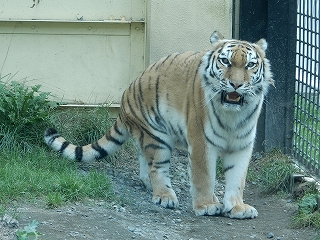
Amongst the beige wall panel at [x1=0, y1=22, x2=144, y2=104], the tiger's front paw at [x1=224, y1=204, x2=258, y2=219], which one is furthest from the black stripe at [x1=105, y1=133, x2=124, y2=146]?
the tiger's front paw at [x1=224, y1=204, x2=258, y2=219]

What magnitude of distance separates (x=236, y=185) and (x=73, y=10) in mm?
2659

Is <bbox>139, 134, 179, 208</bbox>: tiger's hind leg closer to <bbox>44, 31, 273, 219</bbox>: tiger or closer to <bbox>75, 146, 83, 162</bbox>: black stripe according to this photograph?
<bbox>44, 31, 273, 219</bbox>: tiger

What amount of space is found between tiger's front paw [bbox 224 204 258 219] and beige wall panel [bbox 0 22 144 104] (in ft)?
7.22

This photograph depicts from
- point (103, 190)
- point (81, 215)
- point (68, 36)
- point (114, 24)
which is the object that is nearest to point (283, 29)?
point (114, 24)

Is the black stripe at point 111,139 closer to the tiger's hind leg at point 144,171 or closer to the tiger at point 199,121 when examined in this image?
the tiger at point 199,121

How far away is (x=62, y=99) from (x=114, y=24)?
0.90 metres

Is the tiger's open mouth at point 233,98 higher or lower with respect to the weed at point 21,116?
higher

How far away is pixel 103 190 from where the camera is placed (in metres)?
5.57

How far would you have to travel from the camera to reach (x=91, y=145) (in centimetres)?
627

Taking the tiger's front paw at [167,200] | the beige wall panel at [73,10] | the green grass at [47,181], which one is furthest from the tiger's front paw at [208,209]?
the beige wall panel at [73,10]

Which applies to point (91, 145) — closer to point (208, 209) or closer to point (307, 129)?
point (208, 209)

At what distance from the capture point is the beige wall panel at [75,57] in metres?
7.13

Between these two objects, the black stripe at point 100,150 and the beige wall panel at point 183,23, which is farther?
the beige wall panel at point 183,23

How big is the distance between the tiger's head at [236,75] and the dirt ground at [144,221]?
90cm
